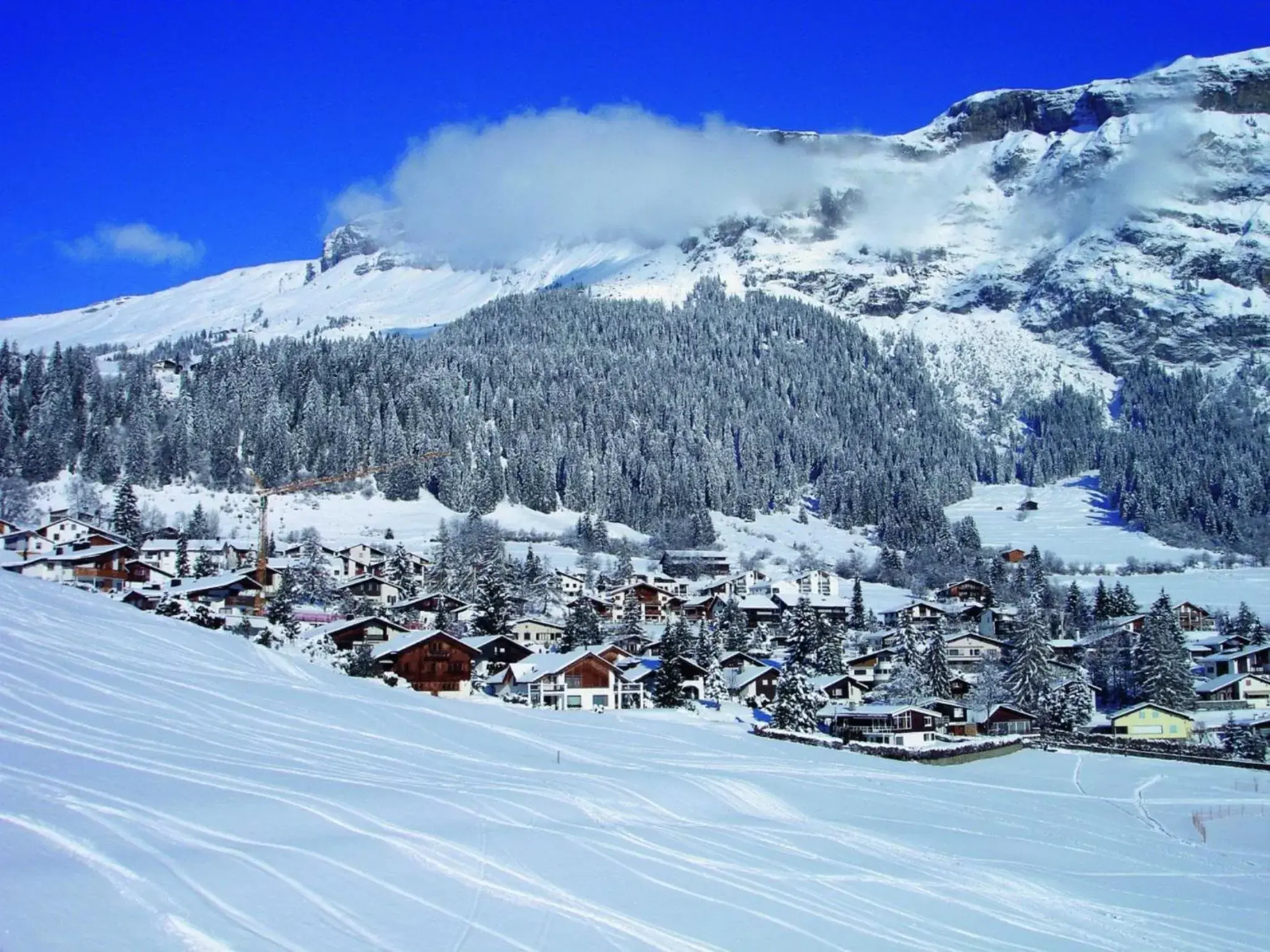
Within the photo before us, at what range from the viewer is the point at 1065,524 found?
5556 inches

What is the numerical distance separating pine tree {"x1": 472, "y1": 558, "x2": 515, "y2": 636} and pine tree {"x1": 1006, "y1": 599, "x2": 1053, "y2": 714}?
99.0ft

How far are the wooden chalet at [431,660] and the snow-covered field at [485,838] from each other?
1869 centimetres

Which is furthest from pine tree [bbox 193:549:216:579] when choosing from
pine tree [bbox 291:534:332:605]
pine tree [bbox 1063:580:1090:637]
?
pine tree [bbox 1063:580:1090:637]

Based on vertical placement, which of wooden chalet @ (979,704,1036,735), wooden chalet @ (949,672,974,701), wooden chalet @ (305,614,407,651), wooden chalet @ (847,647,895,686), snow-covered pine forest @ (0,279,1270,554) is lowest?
wooden chalet @ (979,704,1036,735)

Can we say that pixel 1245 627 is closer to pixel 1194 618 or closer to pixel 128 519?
pixel 1194 618

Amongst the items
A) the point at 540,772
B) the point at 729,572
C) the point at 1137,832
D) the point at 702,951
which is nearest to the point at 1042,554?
the point at 729,572

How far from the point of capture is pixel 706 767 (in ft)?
93.9

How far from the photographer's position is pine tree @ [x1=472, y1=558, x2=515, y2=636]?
7081 cm

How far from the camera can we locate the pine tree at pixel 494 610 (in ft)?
232

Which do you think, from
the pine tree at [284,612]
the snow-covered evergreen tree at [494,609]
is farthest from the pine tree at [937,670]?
the pine tree at [284,612]

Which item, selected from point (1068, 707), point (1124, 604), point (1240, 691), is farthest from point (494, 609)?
point (1124, 604)

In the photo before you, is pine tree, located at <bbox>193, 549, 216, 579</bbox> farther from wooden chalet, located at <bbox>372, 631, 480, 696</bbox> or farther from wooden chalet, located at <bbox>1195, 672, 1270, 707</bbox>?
wooden chalet, located at <bbox>1195, 672, 1270, 707</bbox>

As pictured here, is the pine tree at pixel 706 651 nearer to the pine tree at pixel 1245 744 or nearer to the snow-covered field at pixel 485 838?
the pine tree at pixel 1245 744

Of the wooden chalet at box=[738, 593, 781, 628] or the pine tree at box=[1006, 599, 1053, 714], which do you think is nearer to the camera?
the pine tree at box=[1006, 599, 1053, 714]
